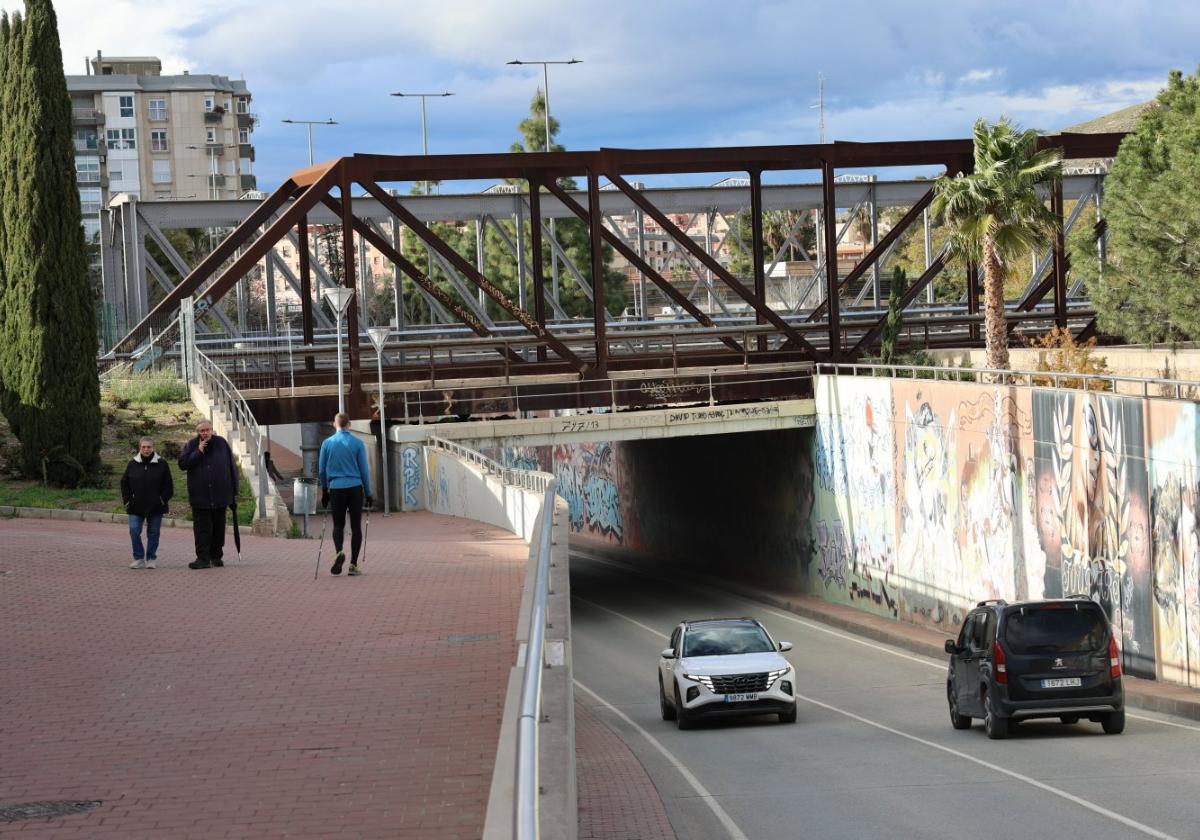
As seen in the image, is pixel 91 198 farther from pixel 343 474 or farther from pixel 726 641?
pixel 343 474

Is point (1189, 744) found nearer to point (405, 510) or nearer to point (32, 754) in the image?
point (32, 754)

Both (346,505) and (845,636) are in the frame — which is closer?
(346,505)

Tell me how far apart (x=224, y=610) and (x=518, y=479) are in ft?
44.3

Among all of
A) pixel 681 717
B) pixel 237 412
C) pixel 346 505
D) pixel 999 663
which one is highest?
pixel 237 412

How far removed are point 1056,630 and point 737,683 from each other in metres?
4.96

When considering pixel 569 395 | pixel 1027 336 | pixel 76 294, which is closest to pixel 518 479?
pixel 76 294

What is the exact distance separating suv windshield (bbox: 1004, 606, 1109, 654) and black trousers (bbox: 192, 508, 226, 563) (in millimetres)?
9284

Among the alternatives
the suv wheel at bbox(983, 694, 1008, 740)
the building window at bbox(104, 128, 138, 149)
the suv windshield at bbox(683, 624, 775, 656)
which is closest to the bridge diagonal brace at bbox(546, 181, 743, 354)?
the suv windshield at bbox(683, 624, 775, 656)

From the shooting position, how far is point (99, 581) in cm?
1688

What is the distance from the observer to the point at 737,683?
21438 millimetres

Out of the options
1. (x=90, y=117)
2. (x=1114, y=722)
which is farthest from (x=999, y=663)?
(x=90, y=117)

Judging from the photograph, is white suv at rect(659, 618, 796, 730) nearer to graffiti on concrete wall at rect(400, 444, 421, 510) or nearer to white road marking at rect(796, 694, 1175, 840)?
white road marking at rect(796, 694, 1175, 840)

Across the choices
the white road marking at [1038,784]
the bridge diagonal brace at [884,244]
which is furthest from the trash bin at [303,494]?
the bridge diagonal brace at [884,244]

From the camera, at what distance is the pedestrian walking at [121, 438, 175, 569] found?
17.7 m
